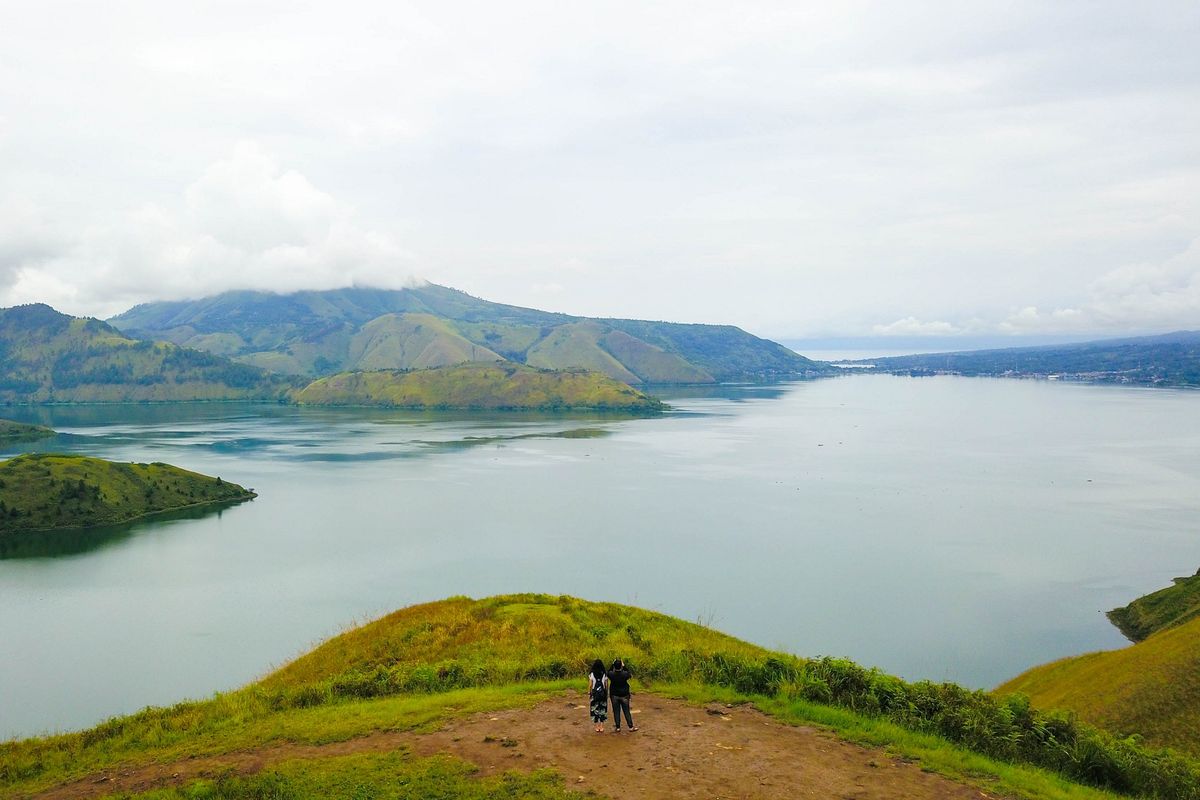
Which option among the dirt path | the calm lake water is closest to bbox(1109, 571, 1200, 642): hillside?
the calm lake water

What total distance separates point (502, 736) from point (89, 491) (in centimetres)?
14399

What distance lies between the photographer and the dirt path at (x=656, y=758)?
655 inches

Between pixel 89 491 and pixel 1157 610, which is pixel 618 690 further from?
pixel 89 491

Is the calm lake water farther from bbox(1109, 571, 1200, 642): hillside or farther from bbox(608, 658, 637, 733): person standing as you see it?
bbox(608, 658, 637, 733): person standing

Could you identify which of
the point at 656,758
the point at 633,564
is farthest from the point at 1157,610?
the point at 656,758

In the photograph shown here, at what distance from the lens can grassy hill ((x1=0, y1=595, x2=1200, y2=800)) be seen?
57.0ft

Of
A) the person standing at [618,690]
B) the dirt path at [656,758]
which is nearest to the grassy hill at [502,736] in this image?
the dirt path at [656,758]

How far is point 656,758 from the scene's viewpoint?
18141 millimetres

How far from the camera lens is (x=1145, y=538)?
106375mm

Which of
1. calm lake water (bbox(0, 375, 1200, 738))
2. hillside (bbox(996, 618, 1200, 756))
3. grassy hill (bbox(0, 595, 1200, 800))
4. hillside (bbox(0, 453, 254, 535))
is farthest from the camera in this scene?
hillside (bbox(0, 453, 254, 535))

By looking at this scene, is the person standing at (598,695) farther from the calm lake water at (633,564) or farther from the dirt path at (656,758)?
the calm lake water at (633,564)

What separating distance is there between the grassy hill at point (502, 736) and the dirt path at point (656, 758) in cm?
10

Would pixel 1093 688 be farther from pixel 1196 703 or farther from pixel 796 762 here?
pixel 796 762

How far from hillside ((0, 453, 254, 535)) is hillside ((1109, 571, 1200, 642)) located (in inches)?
5546
